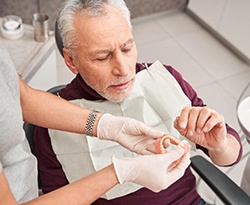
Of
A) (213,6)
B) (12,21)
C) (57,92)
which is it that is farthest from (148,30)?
(57,92)

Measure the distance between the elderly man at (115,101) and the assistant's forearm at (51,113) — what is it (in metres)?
0.09

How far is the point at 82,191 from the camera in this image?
34.0 inches

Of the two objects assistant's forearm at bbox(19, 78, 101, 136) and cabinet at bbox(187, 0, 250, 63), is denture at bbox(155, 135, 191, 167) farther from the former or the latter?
cabinet at bbox(187, 0, 250, 63)

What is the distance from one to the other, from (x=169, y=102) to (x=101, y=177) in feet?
1.65

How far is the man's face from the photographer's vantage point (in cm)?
113

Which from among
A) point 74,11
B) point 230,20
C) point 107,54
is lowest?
point 230,20

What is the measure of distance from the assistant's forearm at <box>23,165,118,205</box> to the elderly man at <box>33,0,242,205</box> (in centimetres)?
25

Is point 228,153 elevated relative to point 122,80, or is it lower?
lower

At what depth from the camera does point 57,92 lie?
1.36m

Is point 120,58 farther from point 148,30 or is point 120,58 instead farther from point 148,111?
point 148,30

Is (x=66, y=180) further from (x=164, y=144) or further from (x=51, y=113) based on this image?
(x=164, y=144)

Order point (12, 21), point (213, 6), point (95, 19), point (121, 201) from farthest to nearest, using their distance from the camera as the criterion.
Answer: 1. point (213, 6)
2. point (12, 21)
3. point (121, 201)
4. point (95, 19)

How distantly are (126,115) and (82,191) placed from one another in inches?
18.8

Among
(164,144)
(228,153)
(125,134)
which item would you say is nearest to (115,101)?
(125,134)
